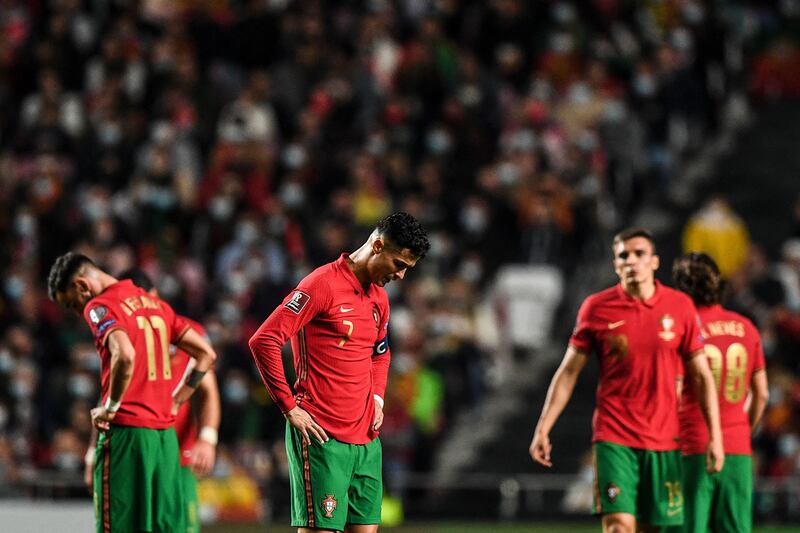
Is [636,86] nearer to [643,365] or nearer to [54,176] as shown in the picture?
[54,176]

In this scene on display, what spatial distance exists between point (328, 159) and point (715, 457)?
35.1 feet

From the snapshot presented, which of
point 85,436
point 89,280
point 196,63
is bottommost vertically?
point 85,436

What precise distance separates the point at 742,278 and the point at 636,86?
435cm

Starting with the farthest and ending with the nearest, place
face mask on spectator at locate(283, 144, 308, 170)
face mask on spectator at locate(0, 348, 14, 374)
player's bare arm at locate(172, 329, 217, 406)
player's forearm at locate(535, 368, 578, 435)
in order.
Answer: face mask on spectator at locate(283, 144, 308, 170), face mask on spectator at locate(0, 348, 14, 374), player's forearm at locate(535, 368, 578, 435), player's bare arm at locate(172, 329, 217, 406)

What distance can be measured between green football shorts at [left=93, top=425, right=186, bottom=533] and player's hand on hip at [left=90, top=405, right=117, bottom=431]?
0.08 meters

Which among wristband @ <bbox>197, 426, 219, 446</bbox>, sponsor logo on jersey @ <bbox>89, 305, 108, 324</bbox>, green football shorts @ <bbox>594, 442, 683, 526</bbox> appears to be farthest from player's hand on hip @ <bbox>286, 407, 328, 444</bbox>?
green football shorts @ <bbox>594, 442, 683, 526</bbox>

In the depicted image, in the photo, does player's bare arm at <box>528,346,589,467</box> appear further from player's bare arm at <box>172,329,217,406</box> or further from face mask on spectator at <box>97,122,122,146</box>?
face mask on spectator at <box>97,122,122,146</box>

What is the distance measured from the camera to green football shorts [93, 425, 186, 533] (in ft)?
28.2

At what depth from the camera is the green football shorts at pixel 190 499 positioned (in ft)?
30.3

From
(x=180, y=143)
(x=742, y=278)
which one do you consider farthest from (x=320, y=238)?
(x=742, y=278)

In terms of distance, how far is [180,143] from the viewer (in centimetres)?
1891

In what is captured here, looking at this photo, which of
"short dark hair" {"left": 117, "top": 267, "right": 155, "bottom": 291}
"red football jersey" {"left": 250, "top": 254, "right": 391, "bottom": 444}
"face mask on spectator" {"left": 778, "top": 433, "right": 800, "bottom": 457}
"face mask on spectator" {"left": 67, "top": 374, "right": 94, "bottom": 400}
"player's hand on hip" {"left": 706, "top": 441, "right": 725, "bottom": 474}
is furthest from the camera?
"face mask on spectator" {"left": 67, "top": 374, "right": 94, "bottom": 400}

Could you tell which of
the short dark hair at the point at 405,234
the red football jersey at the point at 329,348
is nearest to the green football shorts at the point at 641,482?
the red football jersey at the point at 329,348

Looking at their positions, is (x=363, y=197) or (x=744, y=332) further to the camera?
(x=363, y=197)
